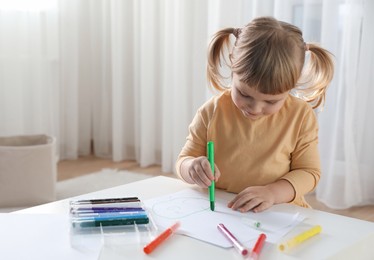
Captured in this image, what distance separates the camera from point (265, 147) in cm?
104

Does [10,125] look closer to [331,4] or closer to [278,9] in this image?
[278,9]

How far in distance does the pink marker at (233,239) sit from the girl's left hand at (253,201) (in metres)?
0.10

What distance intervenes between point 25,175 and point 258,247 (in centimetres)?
145

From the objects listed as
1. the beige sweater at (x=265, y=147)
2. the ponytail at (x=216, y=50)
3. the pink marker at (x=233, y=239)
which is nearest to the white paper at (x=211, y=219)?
the pink marker at (x=233, y=239)

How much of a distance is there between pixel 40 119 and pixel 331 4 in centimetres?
156

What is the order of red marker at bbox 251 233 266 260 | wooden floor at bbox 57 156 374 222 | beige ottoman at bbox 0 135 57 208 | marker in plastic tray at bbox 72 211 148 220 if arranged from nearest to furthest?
red marker at bbox 251 233 266 260 < marker in plastic tray at bbox 72 211 148 220 < beige ottoman at bbox 0 135 57 208 < wooden floor at bbox 57 156 374 222

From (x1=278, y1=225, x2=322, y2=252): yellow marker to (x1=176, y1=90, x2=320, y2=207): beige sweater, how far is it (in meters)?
0.27

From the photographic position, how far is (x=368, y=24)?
1.90 meters

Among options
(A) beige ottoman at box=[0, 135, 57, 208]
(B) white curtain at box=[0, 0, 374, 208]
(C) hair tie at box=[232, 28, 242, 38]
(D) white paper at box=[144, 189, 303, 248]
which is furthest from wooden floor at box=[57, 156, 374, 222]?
(D) white paper at box=[144, 189, 303, 248]

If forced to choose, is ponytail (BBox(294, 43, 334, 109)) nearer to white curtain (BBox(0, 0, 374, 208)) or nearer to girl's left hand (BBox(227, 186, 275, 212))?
girl's left hand (BBox(227, 186, 275, 212))

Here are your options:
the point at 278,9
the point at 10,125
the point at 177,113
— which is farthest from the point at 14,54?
the point at 278,9

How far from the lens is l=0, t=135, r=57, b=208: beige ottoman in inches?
75.6

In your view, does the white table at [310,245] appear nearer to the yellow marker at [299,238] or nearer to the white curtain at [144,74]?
the yellow marker at [299,238]

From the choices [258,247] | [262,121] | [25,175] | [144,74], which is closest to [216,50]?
[262,121]
